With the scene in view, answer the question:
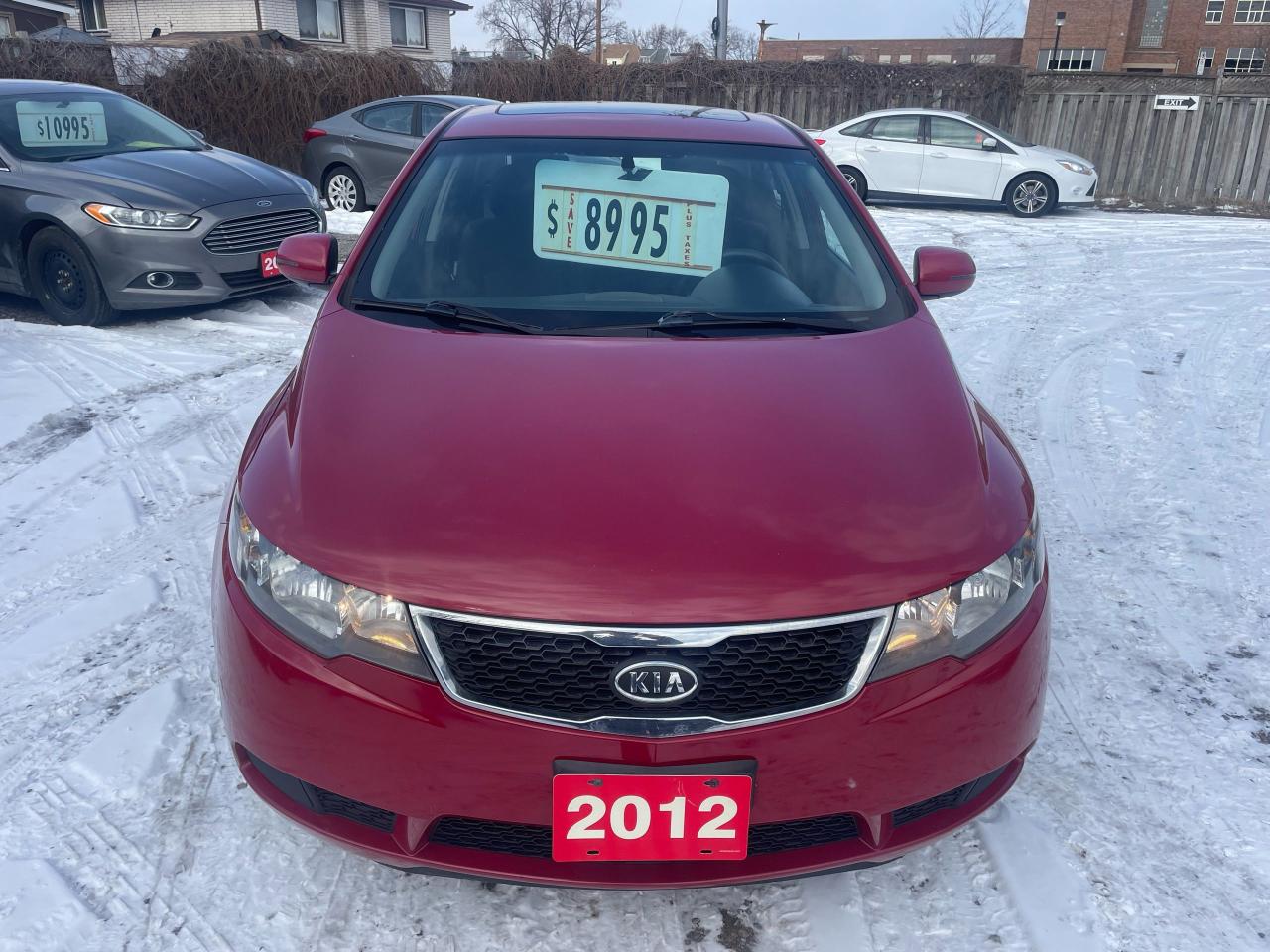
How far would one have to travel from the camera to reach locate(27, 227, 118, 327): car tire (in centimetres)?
614

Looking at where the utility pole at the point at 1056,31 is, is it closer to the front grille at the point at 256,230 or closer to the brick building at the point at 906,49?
the brick building at the point at 906,49

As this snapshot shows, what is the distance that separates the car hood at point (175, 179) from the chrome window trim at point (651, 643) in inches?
217

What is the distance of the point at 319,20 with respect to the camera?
113 feet

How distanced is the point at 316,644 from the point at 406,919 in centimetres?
65

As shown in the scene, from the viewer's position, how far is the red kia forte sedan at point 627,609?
167 cm

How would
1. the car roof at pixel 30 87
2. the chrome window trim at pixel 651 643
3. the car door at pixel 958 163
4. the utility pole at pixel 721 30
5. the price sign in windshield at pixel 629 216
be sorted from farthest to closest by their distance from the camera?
the utility pole at pixel 721 30, the car door at pixel 958 163, the car roof at pixel 30 87, the price sign in windshield at pixel 629 216, the chrome window trim at pixel 651 643

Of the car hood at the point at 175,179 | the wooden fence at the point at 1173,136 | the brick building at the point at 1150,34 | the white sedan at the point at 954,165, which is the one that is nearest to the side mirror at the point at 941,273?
the car hood at the point at 175,179

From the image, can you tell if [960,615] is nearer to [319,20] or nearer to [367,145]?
[367,145]

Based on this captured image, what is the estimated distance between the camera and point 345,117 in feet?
36.7

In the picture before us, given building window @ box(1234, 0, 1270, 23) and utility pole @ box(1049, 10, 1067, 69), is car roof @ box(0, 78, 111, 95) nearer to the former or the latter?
utility pole @ box(1049, 10, 1067, 69)

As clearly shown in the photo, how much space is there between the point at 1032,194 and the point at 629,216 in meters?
11.3

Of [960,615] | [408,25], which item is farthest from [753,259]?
[408,25]

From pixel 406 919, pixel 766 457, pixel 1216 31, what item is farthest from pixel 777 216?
pixel 1216 31

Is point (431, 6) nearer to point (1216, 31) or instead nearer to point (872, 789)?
point (1216, 31)
